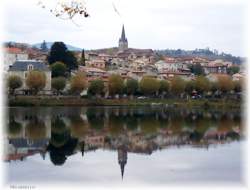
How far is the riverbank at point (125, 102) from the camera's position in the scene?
62.2 ft

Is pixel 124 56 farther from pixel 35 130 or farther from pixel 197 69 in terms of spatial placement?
pixel 35 130

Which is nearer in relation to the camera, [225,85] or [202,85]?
[225,85]

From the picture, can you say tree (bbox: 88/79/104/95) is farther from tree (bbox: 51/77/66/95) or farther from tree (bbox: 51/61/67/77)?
tree (bbox: 51/61/67/77)

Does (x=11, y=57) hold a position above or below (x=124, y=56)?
below

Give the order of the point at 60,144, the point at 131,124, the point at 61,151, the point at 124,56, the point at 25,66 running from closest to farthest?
the point at 61,151
the point at 60,144
the point at 131,124
the point at 25,66
the point at 124,56

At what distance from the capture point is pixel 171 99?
2231 cm

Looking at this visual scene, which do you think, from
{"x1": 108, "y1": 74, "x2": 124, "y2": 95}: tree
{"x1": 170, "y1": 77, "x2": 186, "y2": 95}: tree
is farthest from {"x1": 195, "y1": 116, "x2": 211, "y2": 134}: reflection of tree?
{"x1": 170, "y1": 77, "x2": 186, "y2": 95}: tree

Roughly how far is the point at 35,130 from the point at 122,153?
3.23 metres

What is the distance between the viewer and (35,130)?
10.9m

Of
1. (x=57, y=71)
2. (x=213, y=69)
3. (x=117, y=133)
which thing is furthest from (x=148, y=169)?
(x=213, y=69)

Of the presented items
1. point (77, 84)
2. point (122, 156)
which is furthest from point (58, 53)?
point (122, 156)

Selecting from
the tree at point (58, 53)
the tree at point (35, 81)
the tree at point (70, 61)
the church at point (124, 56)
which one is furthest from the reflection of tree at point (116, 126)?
the church at point (124, 56)

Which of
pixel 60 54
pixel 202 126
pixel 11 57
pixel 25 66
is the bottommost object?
pixel 202 126

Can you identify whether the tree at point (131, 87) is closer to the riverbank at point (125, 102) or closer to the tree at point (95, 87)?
the riverbank at point (125, 102)
